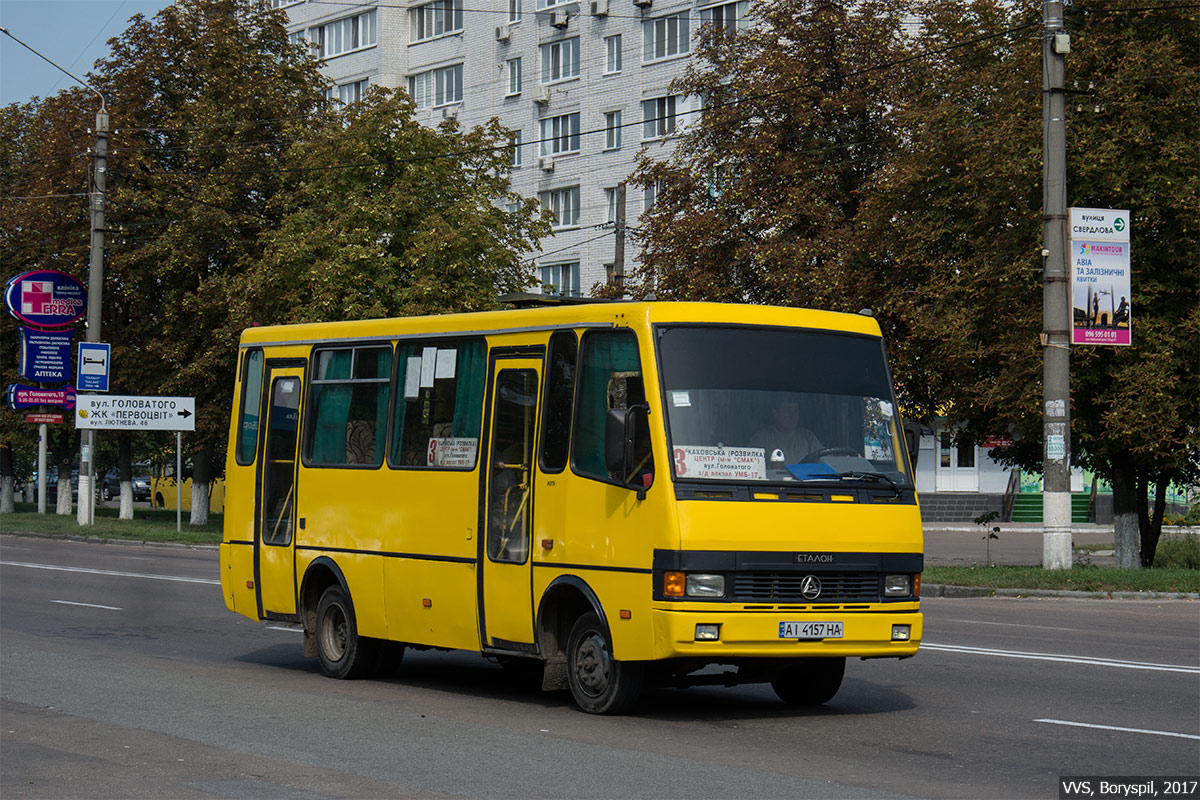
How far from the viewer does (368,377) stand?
1377 cm

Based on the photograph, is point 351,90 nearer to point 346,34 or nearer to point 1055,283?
point 346,34

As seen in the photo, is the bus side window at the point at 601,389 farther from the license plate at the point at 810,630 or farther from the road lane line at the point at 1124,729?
the road lane line at the point at 1124,729

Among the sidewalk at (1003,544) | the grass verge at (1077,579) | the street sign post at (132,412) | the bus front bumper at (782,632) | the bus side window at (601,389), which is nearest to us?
the bus front bumper at (782,632)

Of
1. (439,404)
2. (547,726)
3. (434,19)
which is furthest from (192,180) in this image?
(547,726)

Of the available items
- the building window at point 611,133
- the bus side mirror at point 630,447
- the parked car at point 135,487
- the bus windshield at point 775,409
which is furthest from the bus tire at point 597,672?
the parked car at point 135,487

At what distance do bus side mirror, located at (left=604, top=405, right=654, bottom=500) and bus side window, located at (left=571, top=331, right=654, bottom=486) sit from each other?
0.14m

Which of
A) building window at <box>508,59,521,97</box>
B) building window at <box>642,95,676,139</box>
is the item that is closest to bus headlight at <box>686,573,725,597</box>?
building window at <box>642,95,676,139</box>

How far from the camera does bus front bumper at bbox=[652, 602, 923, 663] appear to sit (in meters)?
10.4

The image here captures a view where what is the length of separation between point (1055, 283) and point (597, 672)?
1572cm

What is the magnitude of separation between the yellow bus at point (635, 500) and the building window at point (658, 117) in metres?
49.7

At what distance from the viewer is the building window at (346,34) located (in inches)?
2997

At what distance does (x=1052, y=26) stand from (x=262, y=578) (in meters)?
15.8

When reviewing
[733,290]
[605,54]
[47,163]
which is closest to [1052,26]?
[733,290]

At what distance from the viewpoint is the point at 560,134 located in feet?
222
